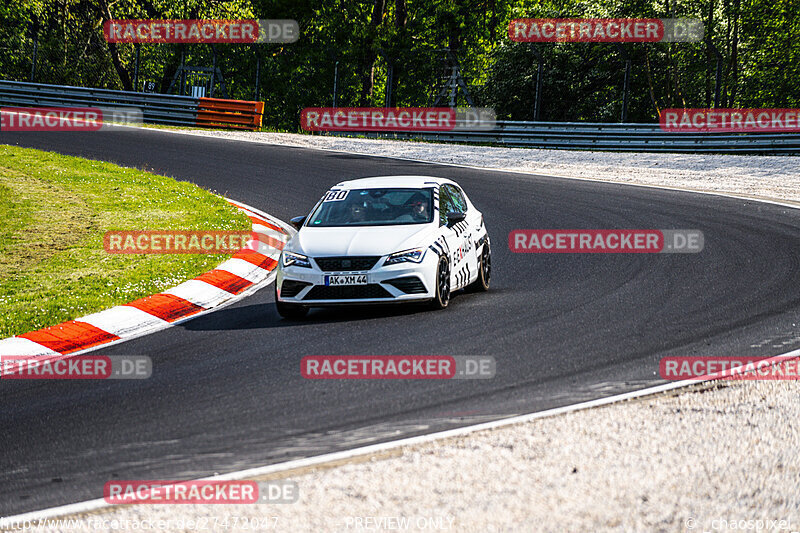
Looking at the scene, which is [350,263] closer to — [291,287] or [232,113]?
[291,287]

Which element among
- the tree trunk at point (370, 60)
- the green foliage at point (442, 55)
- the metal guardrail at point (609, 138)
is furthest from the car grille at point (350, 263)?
the tree trunk at point (370, 60)

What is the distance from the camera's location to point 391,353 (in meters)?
8.18

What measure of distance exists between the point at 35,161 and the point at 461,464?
682 inches

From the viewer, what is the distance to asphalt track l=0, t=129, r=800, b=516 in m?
5.91

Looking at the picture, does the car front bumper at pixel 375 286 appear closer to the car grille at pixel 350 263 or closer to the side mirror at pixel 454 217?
the car grille at pixel 350 263

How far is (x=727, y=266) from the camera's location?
1220cm

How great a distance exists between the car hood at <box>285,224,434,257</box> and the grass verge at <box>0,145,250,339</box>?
2.06 m

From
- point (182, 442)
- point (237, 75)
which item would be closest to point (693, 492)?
point (182, 442)

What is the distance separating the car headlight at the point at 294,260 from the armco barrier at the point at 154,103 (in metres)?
23.1

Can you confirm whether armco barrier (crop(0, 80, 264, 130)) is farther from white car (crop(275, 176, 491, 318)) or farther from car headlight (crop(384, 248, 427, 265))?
car headlight (crop(384, 248, 427, 265))

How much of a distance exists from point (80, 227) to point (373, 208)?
5.65 metres

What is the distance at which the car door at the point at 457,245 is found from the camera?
10.5 meters

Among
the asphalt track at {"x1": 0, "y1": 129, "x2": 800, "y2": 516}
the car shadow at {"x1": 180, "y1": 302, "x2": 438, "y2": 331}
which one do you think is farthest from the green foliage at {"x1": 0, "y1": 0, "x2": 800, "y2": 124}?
the car shadow at {"x1": 180, "y1": 302, "x2": 438, "y2": 331}

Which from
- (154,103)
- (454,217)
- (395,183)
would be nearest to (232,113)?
(154,103)
